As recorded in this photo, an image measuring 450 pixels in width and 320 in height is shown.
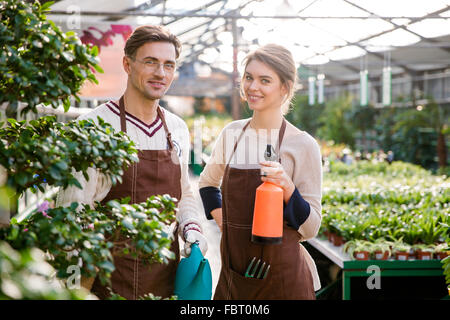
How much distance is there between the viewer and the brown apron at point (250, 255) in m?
1.76

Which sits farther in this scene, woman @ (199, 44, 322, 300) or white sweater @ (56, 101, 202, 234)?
woman @ (199, 44, 322, 300)

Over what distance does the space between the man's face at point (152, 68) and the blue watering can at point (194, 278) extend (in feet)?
1.88

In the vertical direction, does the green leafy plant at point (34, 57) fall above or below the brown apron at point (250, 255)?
above

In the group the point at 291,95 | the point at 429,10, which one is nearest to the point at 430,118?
the point at 429,10

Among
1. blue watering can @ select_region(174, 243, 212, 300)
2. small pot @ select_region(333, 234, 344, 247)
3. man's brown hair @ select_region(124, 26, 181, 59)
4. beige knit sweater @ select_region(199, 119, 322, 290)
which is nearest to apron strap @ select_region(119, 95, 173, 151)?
man's brown hair @ select_region(124, 26, 181, 59)

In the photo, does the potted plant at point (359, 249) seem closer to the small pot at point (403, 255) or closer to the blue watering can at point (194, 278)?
the small pot at point (403, 255)

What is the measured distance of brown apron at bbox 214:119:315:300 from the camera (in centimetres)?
176

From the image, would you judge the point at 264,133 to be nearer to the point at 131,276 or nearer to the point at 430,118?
the point at 131,276

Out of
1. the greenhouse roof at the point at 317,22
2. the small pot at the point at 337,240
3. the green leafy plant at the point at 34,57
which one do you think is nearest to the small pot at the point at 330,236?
the small pot at the point at 337,240

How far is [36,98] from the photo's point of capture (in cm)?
108

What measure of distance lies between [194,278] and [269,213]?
32 cm

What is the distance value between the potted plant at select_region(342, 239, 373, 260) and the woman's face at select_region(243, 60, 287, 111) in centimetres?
162

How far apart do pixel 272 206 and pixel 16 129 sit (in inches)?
31.8

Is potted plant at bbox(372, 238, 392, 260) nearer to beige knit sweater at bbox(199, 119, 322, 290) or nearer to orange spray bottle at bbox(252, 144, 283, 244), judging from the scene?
beige knit sweater at bbox(199, 119, 322, 290)
